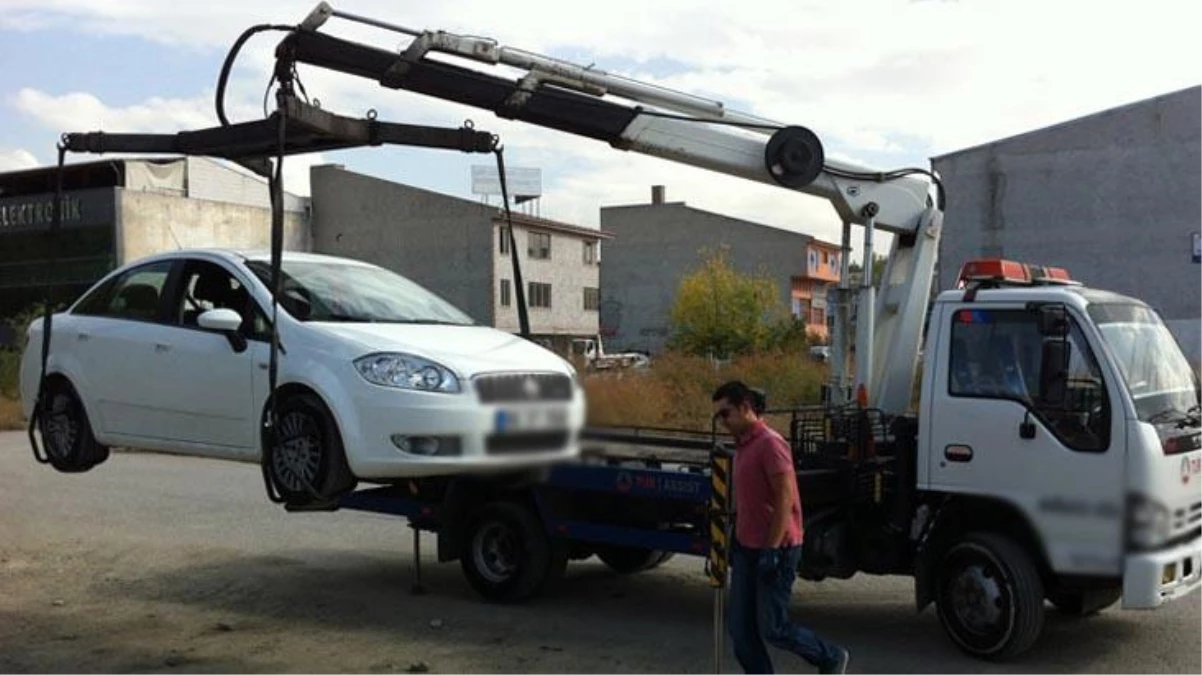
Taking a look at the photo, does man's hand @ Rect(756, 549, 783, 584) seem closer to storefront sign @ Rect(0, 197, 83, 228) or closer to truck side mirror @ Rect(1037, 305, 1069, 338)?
truck side mirror @ Rect(1037, 305, 1069, 338)

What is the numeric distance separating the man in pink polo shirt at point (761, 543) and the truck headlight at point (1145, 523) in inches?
178

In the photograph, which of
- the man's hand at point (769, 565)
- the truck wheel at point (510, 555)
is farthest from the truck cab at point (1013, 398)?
the truck wheel at point (510, 555)

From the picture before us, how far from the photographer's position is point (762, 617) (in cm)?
654

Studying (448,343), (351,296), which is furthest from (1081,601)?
(448,343)

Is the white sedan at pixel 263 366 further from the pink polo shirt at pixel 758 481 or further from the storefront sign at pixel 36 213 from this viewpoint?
the pink polo shirt at pixel 758 481

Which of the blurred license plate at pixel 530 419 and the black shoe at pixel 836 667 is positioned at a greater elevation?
the blurred license plate at pixel 530 419

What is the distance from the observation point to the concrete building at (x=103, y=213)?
4816 mm

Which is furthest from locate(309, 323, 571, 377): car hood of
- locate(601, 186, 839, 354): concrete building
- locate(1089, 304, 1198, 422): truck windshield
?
locate(601, 186, 839, 354): concrete building

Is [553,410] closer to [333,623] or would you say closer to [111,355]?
[111,355]

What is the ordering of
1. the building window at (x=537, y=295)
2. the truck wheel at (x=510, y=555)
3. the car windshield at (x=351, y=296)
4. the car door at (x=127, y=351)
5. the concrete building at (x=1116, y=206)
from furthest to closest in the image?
1. the concrete building at (x=1116, y=206)
2. the truck wheel at (x=510, y=555)
3. the building window at (x=537, y=295)
4. the car door at (x=127, y=351)
5. the car windshield at (x=351, y=296)

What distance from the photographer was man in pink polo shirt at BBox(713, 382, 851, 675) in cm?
637

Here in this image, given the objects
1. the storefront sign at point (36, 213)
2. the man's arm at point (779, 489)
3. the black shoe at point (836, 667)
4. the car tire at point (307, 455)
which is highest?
the storefront sign at point (36, 213)

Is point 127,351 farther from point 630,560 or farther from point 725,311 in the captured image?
point 725,311

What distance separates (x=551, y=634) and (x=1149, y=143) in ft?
92.5
